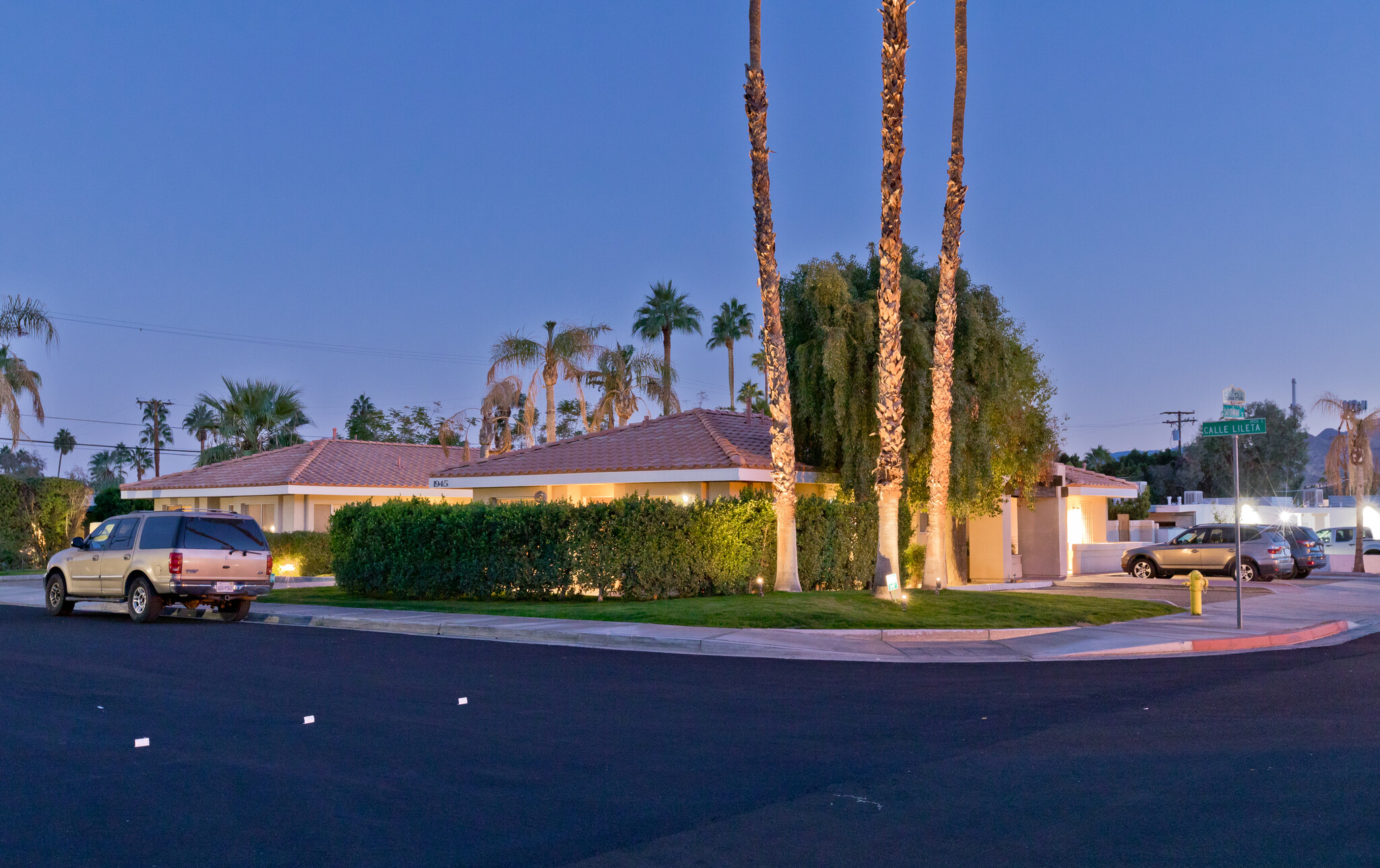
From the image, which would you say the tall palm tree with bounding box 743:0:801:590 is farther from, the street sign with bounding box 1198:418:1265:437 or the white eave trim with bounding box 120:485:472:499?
the white eave trim with bounding box 120:485:472:499

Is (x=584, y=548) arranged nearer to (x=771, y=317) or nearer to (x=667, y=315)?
(x=771, y=317)

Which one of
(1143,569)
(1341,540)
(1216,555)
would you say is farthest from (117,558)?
(1341,540)

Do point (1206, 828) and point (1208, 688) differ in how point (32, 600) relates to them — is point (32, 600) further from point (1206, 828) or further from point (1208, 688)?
point (1206, 828)

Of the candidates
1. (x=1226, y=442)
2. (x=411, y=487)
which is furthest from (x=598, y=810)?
(x=1226, y=442)

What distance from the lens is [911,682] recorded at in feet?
40.9

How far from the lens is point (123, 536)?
20141 mm

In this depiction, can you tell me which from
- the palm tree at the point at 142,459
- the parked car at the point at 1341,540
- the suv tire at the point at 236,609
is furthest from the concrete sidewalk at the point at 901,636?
the palm tree at the point at 142,459

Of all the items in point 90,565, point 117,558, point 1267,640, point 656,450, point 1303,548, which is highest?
point 656,450

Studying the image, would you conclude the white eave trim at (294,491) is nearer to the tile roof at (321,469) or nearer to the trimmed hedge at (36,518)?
→ the tile roof at (321,469)

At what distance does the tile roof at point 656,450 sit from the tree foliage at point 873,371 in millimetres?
1440

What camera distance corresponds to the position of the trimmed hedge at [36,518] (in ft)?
126

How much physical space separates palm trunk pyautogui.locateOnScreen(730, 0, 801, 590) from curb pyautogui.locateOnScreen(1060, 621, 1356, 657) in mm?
7650

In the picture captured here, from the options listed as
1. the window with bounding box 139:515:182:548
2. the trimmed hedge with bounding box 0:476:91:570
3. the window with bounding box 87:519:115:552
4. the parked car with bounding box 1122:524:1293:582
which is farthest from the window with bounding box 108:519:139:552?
the parked car with bounding box 1122:524:1293:582

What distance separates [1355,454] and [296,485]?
115ft
